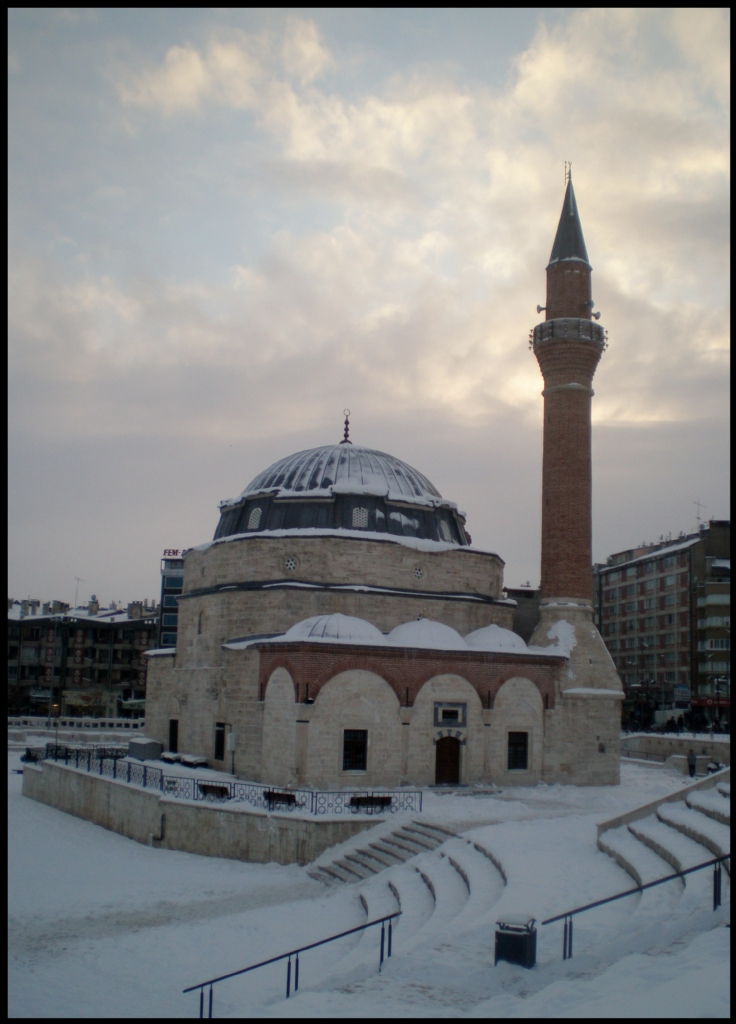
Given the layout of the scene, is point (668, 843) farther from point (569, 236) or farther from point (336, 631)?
point (569, 236)

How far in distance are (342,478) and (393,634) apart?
704 centimetres

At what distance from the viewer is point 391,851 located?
1827 cm

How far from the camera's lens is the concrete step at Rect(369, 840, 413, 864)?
1778 centimetres

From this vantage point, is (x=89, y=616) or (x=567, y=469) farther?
(x=89, y=616)

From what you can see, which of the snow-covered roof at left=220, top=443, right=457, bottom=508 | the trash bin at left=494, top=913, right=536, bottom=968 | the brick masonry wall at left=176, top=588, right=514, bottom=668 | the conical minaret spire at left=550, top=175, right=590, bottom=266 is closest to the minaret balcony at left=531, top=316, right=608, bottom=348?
the conical minaret spire at left=550, top=175, right=590, bottom=266

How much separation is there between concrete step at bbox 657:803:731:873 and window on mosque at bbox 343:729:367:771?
8.70m

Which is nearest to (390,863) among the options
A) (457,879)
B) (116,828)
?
(457,879)

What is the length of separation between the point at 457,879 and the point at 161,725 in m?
18.3

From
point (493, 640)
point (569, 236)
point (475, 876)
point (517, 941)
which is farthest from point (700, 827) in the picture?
point (569, 236)

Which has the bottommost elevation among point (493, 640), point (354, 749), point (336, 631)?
point (354, 749)

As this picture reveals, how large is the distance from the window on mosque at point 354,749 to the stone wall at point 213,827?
3661 millimetres

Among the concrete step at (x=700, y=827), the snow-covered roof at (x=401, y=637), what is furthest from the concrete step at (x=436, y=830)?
the snow-covered roof at (x=401, y=637)

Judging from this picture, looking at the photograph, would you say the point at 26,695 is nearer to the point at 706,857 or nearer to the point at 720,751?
the point at 720,751

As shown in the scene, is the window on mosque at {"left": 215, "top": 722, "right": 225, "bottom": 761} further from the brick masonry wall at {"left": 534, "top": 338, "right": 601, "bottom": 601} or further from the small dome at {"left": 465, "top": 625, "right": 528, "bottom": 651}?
the brick masonry wall at {"left": 534, "top": 338, "right": 601, "bottom": 601}
